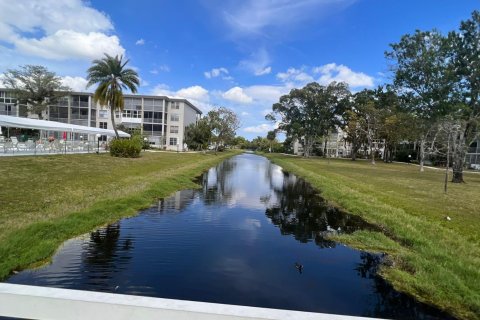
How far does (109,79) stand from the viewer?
46.4m

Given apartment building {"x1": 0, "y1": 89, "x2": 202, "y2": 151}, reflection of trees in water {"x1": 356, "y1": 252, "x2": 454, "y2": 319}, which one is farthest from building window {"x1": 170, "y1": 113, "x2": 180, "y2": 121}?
reflection of trees in water {"x1": 356, "y1": 252, "x2": 454, "y2": 319}

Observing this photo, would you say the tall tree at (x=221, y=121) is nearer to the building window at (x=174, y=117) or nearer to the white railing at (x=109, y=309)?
the building window at (x=174, y=117)

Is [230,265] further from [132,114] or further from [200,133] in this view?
[132,114]

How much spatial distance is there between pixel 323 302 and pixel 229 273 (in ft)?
A: 7.23

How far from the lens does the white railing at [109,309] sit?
3525 mm

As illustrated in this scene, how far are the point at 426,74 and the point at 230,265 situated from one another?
30944 millimetres

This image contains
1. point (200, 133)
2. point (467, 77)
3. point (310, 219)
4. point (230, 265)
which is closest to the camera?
point (230, 265)

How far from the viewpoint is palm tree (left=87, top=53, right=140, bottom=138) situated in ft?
150

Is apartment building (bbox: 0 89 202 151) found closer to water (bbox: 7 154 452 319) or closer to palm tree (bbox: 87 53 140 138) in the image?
palm tree (bbox: 87 53 140 138)

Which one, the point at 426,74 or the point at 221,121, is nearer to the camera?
the point at 426,74

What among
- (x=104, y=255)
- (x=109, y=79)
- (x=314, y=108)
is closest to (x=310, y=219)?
(x=104, y=255)

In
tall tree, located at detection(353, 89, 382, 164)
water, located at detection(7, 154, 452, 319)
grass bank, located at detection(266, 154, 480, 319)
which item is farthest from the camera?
tall tree, located at detection(353, 89, 382, 164)

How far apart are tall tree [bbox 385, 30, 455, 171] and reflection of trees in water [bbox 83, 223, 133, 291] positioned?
29617 mm

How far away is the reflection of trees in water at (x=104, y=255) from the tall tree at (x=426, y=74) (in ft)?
97.2
